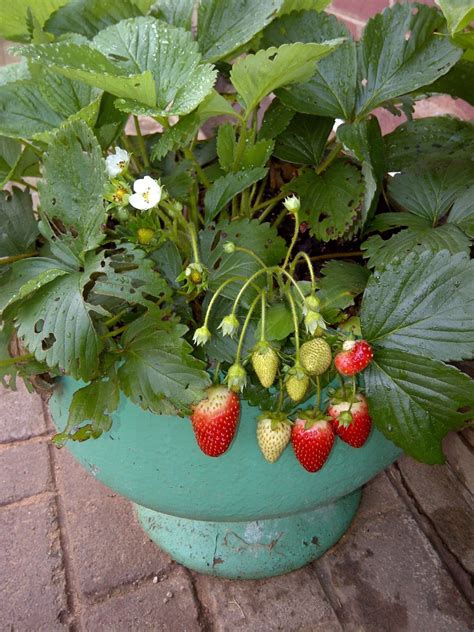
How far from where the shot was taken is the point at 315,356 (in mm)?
638

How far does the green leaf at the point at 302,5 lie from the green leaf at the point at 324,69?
0.02 metres

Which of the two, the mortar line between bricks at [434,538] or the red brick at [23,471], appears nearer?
the mortar line between bricks at [434,538]

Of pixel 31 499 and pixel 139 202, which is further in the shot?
pixel 31 499

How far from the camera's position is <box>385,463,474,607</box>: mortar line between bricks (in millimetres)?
1120

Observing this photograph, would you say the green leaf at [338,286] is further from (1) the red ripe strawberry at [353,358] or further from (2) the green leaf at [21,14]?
(2) the green leaf at [21,14]

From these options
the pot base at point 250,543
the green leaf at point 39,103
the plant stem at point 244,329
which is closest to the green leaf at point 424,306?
the plant stem at point 244,329

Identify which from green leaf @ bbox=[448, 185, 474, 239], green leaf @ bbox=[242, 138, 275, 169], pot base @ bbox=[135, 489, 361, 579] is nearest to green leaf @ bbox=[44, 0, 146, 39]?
green leaf @ bbox=[242, 138, 275, 169]

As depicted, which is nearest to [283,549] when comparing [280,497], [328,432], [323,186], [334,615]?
[334,615]

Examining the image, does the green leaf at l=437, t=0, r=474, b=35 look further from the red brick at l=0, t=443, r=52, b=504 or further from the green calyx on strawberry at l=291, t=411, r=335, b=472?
the red brick at l=0, t=443, r=52, b=504

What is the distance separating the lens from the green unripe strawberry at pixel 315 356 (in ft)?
2.10

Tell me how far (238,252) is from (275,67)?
0.19 meters

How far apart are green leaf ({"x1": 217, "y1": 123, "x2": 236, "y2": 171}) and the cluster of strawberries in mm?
264

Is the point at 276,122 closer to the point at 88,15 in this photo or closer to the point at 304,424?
the point at 88,15

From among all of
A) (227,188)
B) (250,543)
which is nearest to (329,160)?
(227,188)
